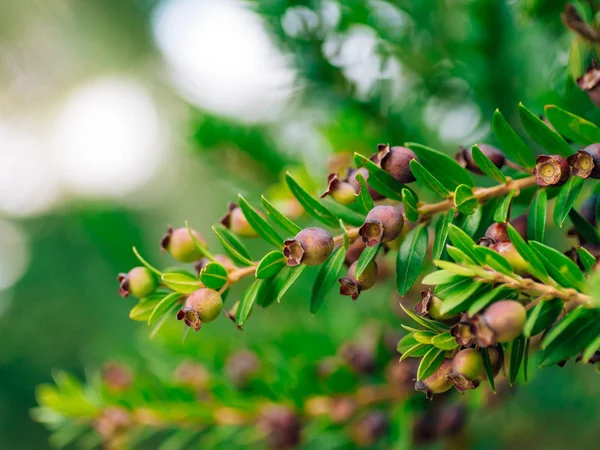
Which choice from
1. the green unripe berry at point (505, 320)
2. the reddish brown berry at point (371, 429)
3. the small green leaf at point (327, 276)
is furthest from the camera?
the reddish brown berry at point (371, 429)

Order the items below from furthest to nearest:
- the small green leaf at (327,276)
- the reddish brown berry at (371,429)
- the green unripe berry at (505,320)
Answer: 1. the reddish brown berry at (371,429)
2. the small green leaf at (327,276)
3. the green unripe berry at (505,320)

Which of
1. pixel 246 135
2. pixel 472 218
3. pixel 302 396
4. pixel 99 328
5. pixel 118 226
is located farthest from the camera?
pixel 99 328

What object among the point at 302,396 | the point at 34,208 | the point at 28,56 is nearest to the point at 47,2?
the point at 28,56

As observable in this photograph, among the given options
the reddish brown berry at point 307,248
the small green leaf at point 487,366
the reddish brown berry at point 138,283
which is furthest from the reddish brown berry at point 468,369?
the reddish brown berry at point 138,283

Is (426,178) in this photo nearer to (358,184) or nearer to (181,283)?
(358,184)

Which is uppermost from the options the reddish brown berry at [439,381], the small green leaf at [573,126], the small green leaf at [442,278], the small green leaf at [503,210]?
the small green leaf at [573,126]

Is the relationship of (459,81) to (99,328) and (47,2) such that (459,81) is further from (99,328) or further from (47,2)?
(47,2)

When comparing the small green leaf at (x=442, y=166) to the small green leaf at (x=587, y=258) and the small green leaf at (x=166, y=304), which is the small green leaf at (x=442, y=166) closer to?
the small green leaf at (x=587, y=258)
